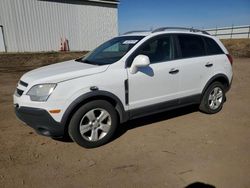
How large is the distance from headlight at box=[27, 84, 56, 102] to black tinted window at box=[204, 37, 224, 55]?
3.29 meters

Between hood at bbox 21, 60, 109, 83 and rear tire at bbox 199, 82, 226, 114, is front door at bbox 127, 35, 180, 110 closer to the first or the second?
hood at bbox 21, 60, 109, 83

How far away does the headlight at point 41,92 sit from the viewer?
135 inches

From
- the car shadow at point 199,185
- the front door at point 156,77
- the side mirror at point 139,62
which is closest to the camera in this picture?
the car shadow at point 199,185

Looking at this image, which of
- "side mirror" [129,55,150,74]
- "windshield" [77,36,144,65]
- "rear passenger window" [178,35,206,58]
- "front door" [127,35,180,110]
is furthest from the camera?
"rear passenger window" [178,35,206,58]

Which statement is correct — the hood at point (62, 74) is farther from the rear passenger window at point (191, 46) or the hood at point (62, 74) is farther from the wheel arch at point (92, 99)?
the rear passenger window at point (191, 46)

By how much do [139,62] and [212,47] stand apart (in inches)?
84.4

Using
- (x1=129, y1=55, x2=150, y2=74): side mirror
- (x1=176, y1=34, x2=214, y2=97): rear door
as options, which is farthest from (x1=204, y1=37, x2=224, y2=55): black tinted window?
(x1=129, y1=55, x2=150, y2=74): side mirror

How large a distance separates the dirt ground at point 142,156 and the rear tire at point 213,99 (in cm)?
26

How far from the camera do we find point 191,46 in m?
4.83

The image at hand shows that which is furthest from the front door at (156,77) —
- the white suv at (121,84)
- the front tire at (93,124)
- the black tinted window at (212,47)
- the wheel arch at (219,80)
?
the black tinted window at (212,47)

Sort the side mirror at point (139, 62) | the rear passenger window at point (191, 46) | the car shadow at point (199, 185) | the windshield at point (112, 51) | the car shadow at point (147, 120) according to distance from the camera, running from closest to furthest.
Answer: the car shadow at point (199, 185)
the side mirror at point (139, 62)
the windshield at point (112, 51)
the car shadow at point (147, 120)
the rear passenger window at point (191, 46)

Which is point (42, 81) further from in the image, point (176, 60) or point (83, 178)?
point (176, 60)

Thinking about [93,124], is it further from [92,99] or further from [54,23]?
[54,23]

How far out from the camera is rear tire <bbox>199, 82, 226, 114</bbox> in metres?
5.12
